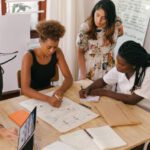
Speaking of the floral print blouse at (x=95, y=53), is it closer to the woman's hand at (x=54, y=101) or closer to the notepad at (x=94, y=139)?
the woman's hand at (x=54, y=101)

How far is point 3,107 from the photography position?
1.84m

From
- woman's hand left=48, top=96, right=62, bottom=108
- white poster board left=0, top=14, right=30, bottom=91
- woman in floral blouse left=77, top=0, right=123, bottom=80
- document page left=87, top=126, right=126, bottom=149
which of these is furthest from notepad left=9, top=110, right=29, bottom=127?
white poster board left=0, top=14, right=30, bottom=91

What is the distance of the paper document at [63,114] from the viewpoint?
169 cm

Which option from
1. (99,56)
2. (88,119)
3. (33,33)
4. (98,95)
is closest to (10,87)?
(33,33)

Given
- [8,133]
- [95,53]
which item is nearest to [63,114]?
[8,133]

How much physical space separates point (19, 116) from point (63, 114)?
27cm

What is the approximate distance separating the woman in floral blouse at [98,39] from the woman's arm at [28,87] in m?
0.61

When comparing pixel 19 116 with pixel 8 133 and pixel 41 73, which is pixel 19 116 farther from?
pixel 41 73

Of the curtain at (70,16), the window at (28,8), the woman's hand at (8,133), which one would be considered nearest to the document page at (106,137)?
the woman's hand at (8,133)

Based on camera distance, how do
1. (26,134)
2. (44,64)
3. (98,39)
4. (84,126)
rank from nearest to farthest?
(26,134) → (84,126) → (44,64) → (98,39)

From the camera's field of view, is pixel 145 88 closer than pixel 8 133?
No

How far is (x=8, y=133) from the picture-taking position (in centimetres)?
157

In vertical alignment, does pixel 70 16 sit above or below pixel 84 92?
above

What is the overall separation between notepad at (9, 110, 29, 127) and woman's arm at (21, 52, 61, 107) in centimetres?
19
